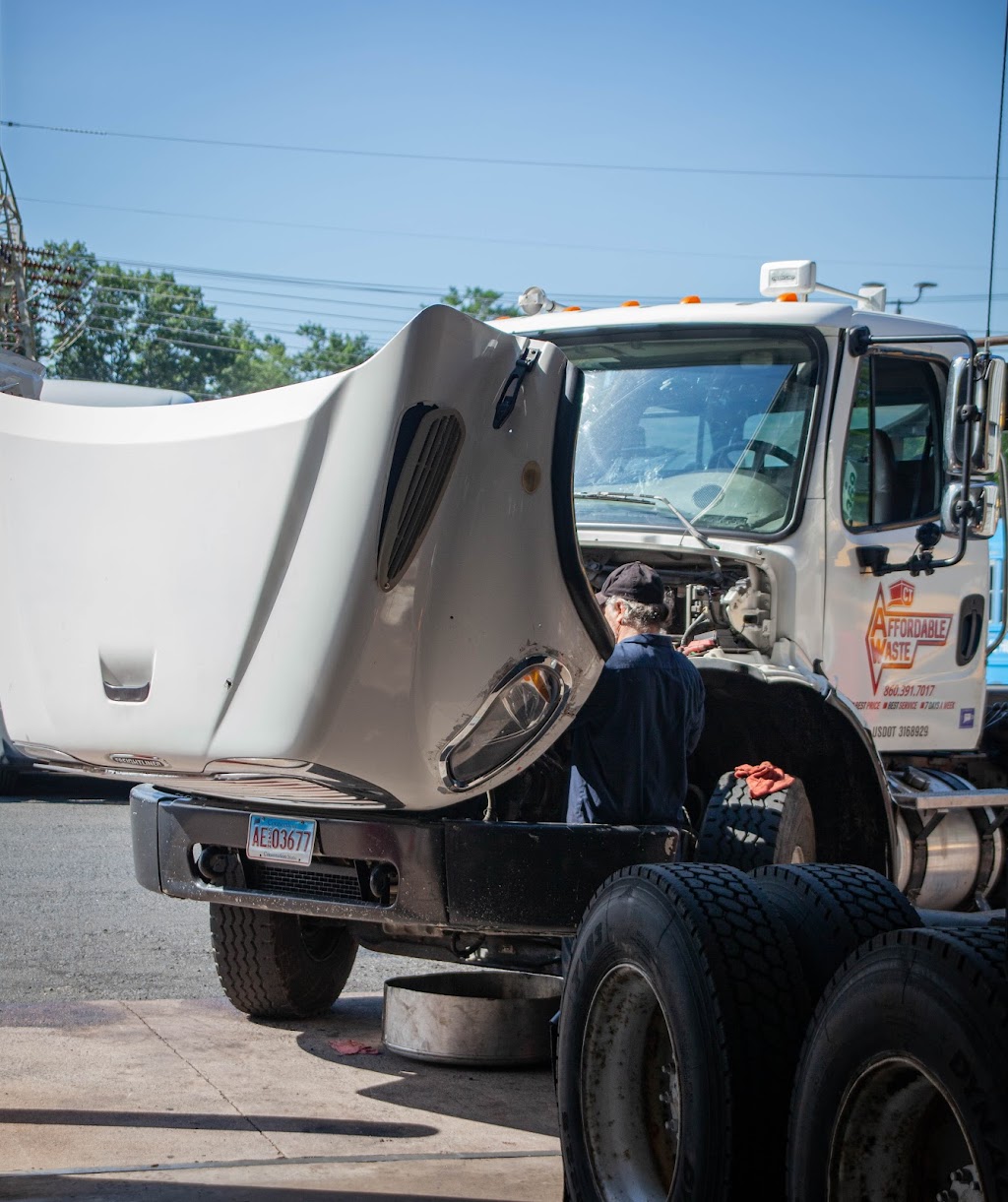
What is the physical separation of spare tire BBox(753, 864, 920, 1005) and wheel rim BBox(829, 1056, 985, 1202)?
60cm

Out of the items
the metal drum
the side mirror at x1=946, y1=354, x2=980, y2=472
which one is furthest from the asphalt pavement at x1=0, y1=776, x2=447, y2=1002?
the side mirror at x1=946, y1=354, x2=980, y2=472

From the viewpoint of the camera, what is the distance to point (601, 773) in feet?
15.7

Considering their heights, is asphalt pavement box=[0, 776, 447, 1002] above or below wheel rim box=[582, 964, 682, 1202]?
below

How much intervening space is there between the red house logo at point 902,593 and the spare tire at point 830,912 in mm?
2346

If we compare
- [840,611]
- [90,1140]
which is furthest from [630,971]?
[840,611]

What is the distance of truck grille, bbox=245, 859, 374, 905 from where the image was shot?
4.81m

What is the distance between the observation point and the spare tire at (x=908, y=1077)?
2371mm

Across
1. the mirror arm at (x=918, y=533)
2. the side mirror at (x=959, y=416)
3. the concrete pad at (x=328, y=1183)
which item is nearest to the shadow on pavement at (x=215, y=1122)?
the concrete pad at (x=328, y=1183)

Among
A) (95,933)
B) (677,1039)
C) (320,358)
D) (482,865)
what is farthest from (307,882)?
(320,358)

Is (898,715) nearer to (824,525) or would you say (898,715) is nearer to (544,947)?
(824,525)

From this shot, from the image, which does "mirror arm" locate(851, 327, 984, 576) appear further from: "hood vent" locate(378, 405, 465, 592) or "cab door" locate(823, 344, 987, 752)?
"hood vent" locate(378, 405, 465, 592)

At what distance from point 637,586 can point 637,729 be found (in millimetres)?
501

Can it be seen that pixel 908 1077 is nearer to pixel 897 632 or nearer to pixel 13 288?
pixel 897 632

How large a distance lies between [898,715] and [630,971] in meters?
2.79
